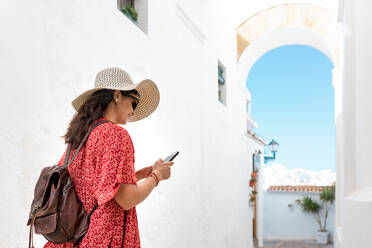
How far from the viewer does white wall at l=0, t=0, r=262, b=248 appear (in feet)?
7.05

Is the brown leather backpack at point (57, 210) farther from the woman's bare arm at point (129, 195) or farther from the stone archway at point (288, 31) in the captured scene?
the stone archway at point (288, 31)

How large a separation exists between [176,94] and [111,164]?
10.4 feet

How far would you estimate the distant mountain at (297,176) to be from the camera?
23069 millimetres

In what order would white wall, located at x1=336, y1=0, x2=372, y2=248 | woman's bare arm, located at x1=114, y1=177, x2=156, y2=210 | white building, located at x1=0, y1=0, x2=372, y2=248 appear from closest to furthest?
woman's bare arm, located at x1=114, y1=177, x2=156, y2=210, white building, located at x1=0, y1=0, x2=372, y2=248, white wall, located at x1=336, y1=0, x2=372, y2=248

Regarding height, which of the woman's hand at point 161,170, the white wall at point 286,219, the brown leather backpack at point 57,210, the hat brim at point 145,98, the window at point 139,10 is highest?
the window at point 139,10

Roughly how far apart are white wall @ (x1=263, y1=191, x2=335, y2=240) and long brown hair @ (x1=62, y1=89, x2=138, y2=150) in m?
14.5

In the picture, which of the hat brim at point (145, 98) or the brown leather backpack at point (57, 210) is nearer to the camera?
the brown leather backpack at point (57, 210)

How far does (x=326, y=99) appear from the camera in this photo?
2561 cm

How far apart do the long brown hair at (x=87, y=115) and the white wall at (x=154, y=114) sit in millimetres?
466

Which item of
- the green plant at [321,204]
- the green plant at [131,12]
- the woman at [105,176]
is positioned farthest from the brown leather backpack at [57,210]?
the green plant at [321,204]

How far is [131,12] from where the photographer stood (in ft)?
12.5

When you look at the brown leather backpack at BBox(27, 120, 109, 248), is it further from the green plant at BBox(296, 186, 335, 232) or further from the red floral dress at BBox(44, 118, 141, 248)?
the green plant at BBox(296, 186, 335, 232)

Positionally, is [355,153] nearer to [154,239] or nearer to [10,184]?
[154,239]

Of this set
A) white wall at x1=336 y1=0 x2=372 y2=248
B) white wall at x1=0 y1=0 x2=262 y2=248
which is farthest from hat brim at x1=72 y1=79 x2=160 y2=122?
white wall at x1=336 y1=0 x2=372 y2=248
